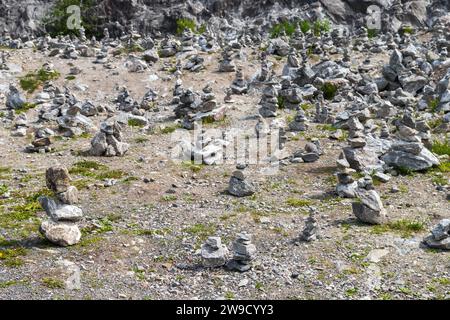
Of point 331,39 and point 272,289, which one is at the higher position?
point 331,39

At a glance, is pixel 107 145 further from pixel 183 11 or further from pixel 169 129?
pixel 183 11

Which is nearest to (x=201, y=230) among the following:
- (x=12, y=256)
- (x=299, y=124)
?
(x=12, y=256)

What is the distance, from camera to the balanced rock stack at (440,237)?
14.3 m

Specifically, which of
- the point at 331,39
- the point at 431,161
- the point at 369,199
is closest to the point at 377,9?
the point at 331,39

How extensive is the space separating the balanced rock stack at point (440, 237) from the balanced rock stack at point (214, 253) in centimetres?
492

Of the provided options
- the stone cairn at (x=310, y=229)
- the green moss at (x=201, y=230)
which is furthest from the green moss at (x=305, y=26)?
the stone cairn at (x=310, y=229)

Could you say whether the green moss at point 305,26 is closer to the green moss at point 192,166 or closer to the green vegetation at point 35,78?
the green vegetation at point 35,78

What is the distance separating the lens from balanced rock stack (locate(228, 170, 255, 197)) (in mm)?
18172

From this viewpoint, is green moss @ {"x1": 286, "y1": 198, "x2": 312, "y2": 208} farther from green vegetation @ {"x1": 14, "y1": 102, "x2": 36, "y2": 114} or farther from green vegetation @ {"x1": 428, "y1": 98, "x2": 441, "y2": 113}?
green vegetation @ {"x1": 14, "y1": 102, "x2": 36, "y2": 114}

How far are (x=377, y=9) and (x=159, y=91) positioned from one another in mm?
31640

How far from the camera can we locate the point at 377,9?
56.9 m

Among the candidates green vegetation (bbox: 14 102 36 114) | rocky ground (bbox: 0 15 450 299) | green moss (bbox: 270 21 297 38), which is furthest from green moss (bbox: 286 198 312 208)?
green moss (bbox: 270 21 297 38)

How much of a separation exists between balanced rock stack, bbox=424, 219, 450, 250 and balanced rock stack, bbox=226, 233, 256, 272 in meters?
4.35

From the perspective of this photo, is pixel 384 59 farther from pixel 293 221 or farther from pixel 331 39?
pixel 293 221
